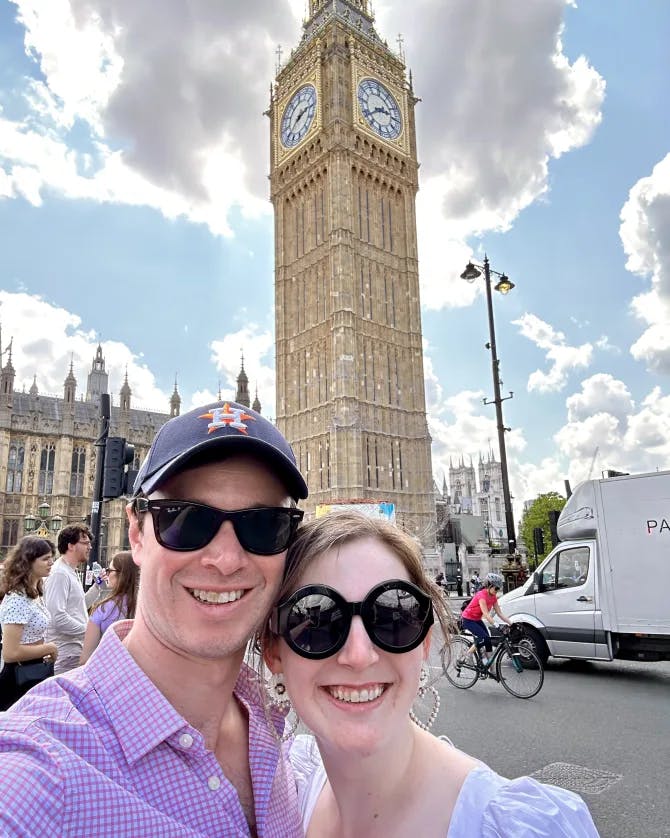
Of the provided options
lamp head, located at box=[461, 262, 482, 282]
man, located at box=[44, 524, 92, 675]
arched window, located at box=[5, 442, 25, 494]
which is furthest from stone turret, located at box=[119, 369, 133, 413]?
man, located at box=[44, 524, 92, 675]

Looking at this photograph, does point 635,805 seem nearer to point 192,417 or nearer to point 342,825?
point 342,825

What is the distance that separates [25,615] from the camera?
407cm

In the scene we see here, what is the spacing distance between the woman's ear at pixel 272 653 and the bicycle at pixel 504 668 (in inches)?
239

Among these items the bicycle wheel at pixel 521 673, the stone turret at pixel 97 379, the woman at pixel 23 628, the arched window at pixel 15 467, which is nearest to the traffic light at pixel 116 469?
the woman at pixel 23 628

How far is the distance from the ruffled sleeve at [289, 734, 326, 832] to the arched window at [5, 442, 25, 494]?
4768 cm

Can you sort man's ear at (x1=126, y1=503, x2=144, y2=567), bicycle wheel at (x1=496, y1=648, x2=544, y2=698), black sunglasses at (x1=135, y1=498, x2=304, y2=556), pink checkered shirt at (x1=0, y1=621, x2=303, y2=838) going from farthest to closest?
bicycle wheel at (x1=496, y1=648, x2=544, y2=698)
man's ear at (x1=126, y1=503, x2=144, y2=567)
black sunglasses at (x1=135, y1=498, x2=304, y2=556)
pink checkered shirt at (x1=0, y1=621, x2=303, y2=838)

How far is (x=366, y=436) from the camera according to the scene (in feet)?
120

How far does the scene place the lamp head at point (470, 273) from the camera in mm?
14250

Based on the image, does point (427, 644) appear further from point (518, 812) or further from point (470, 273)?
point (470, 273)

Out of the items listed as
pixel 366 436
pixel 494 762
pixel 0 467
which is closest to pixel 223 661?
pixel 494 762

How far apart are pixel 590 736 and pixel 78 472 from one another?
45707mm

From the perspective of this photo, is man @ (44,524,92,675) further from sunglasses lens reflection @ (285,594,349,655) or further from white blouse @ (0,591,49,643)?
sunglasses lens reflection @ (285,594,349,655)

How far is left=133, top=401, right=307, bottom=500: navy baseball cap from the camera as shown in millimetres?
1245

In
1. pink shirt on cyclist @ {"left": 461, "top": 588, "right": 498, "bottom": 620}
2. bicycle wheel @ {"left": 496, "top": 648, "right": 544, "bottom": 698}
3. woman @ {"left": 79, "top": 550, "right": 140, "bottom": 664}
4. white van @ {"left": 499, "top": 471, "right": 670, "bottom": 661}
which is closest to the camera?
woman @ {"left": 79, "top": 550, "right": 140, "bottom": 664}
